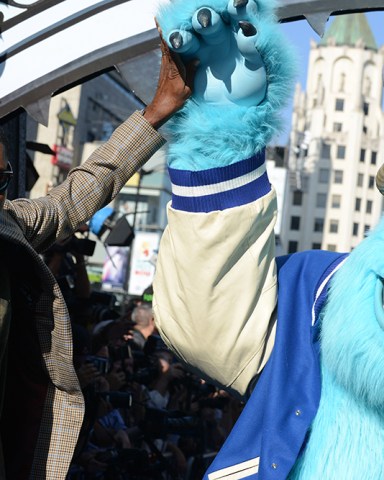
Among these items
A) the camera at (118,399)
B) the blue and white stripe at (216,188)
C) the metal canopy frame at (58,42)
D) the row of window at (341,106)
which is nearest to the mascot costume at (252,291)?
the blue and white stripe at (216,188)

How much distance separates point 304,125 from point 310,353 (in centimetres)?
8787

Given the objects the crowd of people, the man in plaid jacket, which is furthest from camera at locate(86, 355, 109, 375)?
the man in plaid jacket

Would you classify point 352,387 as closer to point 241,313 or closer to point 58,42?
point 241,313

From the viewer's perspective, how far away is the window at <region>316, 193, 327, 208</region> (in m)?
84.1

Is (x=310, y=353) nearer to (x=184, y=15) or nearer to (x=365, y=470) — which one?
(x=365, y=470)

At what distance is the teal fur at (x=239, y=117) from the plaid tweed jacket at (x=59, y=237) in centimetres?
44

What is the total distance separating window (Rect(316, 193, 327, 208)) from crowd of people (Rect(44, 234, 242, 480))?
2986 inches

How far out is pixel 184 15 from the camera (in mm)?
1999

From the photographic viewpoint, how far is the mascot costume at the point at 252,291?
1984mm

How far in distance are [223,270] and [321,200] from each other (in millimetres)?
83194

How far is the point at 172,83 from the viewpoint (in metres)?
2.17

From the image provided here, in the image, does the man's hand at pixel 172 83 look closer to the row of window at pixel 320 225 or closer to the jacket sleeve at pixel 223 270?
the jacket sleeve at pixel 223 270

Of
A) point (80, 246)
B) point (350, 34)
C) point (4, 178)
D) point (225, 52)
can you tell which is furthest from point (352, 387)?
point (350, 34)

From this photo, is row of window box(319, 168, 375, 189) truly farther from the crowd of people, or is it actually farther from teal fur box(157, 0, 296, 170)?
teal fur box(157, 0, 296, 170)
